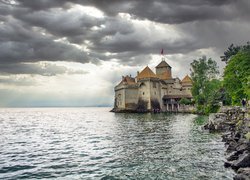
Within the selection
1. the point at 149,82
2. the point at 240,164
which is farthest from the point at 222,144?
the point at 149,82

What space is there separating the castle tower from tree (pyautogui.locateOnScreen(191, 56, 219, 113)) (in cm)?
3271

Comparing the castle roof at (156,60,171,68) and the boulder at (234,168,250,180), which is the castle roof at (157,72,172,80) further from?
the boulder at (234,168,250,180)

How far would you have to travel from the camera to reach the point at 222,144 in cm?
2222

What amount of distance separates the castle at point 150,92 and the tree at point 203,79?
2171cm

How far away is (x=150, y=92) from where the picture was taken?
92.8 meters

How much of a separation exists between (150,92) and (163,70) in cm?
2136

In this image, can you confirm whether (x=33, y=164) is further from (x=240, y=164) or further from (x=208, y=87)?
(x=208, y=87)

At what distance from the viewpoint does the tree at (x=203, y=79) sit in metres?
71.3

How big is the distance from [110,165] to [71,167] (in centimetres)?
242

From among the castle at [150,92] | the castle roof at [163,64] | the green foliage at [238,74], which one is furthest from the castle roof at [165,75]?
the green foliage at [238,74]

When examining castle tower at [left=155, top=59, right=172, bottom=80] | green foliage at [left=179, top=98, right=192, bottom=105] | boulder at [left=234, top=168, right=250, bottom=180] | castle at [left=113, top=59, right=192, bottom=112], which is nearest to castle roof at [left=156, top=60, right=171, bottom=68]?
castle tower at [left=155, top=59, right=172, bottom=80]

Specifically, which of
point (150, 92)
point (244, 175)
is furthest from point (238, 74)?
point (150, 92)

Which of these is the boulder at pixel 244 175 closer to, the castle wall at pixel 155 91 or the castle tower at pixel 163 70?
the castle wall at pixel 155 91

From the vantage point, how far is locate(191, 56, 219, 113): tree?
234 ft
